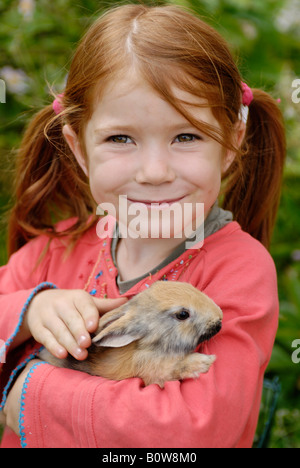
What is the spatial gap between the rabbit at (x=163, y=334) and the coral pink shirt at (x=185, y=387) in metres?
0.04

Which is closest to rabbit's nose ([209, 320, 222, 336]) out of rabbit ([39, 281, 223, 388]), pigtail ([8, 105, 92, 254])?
rabbit ([39, 281, 223, 388])

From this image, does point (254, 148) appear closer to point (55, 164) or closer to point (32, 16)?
point (55, 164)

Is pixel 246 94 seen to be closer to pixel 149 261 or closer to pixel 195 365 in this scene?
pixel 149 261

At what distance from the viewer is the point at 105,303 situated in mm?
1740

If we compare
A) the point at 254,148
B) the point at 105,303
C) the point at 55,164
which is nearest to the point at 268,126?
the point at 254,148

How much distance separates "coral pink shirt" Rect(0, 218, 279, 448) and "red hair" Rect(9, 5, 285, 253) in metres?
0.41

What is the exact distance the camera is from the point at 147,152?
5.32 ft

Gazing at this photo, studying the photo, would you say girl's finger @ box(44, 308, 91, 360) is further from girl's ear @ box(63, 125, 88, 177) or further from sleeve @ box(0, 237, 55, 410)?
girl's ear @ box(63, 125, 88, 177)

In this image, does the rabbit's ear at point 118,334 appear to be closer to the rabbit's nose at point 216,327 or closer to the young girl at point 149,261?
the young girl at point 149,261

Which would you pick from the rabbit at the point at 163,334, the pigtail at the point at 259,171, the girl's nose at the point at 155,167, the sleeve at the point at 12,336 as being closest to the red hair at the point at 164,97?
the pigtail at the point at 259,171

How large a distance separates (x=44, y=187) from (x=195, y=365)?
120 cm

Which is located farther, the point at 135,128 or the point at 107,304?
the point at 107,304

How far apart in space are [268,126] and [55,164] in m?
0.92

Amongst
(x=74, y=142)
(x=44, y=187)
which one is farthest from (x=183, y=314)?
(x=44, y=187)
